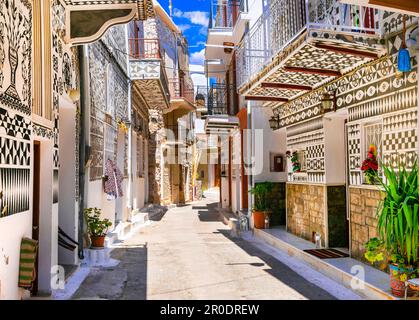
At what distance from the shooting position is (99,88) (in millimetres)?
10070

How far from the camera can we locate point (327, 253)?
8.37m

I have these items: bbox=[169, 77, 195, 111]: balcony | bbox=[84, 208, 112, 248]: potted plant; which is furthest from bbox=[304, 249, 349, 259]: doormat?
bbox=[169, 77, 195, 111]: balcony

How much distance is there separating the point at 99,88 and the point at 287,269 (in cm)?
592

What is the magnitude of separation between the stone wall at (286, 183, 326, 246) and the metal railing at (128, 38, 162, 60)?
24.2 ft

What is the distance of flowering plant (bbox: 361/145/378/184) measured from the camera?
6945 millimetres

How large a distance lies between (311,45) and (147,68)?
8779 mm

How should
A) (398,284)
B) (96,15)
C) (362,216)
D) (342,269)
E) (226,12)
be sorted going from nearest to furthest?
(398,284)
(96,15)
(342,269)
(362,216)
(226,12)

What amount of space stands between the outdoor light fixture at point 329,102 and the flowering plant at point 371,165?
5.89ft

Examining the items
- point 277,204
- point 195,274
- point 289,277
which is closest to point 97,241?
point 195,274

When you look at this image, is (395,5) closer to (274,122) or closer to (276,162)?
(274,122)

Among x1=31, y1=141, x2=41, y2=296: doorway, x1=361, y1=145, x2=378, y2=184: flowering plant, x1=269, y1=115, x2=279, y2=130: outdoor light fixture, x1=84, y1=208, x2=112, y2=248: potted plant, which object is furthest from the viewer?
x1=269, y1=115, x2=279, y2=130: outdoor light fixture

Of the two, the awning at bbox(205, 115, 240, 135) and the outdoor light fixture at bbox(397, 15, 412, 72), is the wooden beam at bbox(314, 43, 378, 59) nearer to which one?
the outdoor light fixture at bbox(397, 15, 412, 72)
